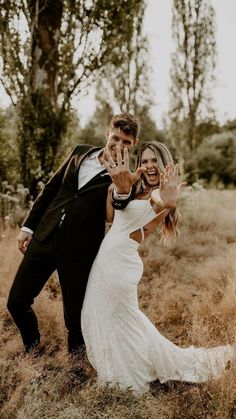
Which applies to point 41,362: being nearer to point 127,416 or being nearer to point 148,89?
point 127,416

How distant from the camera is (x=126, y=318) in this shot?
304 centimetres

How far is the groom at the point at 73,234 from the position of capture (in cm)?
311

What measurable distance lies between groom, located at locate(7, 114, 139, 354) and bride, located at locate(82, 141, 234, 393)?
0.09 metres

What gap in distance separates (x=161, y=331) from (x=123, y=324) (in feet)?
4.49

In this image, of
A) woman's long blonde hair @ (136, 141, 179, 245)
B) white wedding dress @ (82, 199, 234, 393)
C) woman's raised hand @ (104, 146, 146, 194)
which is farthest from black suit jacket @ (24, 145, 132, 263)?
woman's raised hand @ (104, 146, 146, 194)

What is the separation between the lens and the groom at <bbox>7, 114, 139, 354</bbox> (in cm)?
311

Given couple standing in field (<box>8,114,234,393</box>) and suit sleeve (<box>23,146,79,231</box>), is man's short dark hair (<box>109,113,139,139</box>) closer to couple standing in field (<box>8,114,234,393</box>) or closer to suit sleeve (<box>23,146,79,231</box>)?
couple standing in field (<box>8,114,234,393</box>)

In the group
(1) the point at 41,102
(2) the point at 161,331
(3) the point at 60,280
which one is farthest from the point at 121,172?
(1) the point at 41,102

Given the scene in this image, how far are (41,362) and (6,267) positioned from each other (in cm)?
185

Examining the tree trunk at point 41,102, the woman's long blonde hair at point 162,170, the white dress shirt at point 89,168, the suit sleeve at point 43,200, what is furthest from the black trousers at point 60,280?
the tree trunk at point 41,102

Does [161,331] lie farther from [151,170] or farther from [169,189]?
[169,189]

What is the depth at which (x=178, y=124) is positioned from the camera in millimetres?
16828

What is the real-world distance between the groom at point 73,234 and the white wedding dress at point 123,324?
0.38ft

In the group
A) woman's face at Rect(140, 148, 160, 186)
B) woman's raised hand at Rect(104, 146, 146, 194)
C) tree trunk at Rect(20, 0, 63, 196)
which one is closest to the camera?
woman's raised hand at Rect(104, 146, 146, 194)
